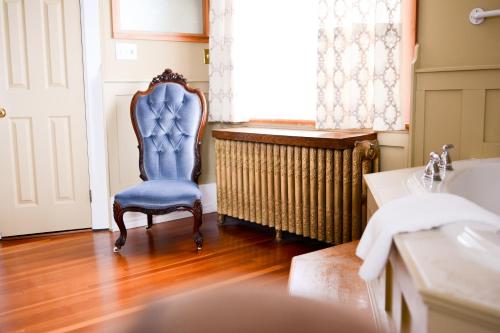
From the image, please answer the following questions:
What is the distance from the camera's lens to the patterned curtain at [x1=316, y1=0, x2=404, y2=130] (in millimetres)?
2777

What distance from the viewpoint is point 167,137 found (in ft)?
11.6

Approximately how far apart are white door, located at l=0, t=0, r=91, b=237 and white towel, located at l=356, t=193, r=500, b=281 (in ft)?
8.96

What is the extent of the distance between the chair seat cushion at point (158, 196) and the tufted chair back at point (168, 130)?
32cm

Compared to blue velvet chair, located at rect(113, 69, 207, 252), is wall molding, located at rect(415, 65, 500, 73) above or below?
above

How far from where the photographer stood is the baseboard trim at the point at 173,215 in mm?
3775

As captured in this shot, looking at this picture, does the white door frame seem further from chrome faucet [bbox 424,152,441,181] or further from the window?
chrome faucet [bbox 424,152,441,181]

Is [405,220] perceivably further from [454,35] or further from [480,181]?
[454,35]

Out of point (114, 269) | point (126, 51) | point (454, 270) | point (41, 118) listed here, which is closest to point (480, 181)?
point (454, 270)

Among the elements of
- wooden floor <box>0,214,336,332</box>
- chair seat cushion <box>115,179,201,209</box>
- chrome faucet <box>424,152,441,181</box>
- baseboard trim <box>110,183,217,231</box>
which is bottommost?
wooden floor <box>0,214,336,332</box>

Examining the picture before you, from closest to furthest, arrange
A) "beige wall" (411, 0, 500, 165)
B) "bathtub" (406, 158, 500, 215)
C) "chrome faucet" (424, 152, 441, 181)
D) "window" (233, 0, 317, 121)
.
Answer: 1. "chrome faucet" (424, 152, 441, 181)
2. "bathtub" (406, 158, 500, 215)
3. "beige wall" (411, 0, 500, 165)
4. "window" (233, 0, 317, 121)

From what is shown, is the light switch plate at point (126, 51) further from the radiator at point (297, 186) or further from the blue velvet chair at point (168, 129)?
the radiator at point (297, 186)

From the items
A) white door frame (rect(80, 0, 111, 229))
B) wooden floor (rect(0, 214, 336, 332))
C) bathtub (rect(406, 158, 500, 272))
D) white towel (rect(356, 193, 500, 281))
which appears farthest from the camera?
white door frame (rect(80, 0, 111, 229))

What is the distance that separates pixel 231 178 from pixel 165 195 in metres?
0.70

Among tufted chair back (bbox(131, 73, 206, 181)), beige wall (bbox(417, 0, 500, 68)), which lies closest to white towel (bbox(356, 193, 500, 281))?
beige wall (bbox(417, 0, 500, 68))
